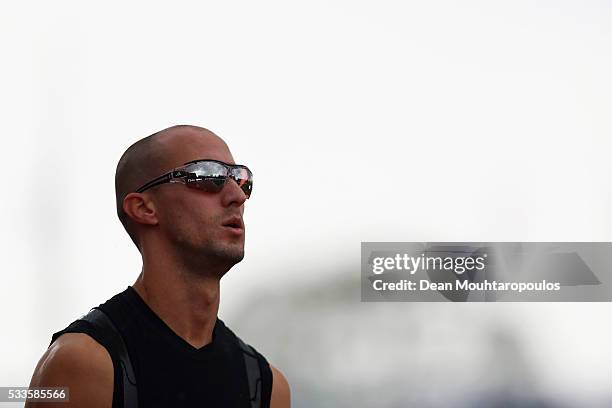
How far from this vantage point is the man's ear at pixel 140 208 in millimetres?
6441

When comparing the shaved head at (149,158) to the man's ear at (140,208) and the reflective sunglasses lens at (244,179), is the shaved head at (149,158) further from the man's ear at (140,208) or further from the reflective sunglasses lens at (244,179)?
the reflective sunglasses lens at (244,179)

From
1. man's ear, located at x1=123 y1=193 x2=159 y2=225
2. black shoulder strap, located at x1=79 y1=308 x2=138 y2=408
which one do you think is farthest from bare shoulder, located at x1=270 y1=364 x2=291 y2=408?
man's ear, located at x1=123 y1=193 x2=159 y2=225

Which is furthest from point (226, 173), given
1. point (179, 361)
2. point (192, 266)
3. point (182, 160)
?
point (179, 361)

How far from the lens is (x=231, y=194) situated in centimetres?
647

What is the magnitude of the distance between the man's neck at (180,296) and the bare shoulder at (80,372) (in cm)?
63

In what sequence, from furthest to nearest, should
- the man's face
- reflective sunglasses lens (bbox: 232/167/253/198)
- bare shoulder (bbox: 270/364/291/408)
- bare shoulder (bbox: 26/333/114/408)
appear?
bare shoulder (bbox: 270/364/291/408), reflective sunglasses lens (bbox: 232/167/253/198), the man's face, bare shoulder (bbox: 26/333/114/408)

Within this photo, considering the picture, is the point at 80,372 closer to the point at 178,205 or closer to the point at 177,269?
the point at 177,269

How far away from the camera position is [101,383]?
582cm

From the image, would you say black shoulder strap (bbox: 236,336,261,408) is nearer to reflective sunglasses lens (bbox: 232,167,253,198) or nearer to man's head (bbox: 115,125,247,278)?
man's head (bbox: 115,125,247,278)

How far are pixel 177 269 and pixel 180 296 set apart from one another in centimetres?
21

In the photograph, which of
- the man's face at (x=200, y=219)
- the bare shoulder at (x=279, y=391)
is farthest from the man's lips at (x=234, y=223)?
the bare shoulder at (x=279, y=391)

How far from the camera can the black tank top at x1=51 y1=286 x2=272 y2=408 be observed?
6.12 meters

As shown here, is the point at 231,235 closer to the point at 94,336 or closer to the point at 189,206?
the point at 189,206

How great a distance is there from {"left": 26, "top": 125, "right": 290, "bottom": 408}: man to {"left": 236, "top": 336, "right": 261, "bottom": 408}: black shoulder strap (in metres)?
0.02
